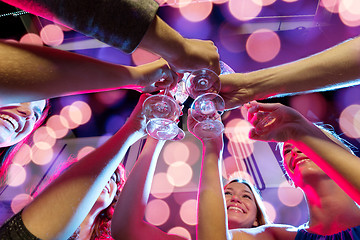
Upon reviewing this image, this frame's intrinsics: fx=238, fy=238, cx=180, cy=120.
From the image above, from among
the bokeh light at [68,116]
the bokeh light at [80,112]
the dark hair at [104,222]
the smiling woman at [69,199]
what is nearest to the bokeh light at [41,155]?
the bokeh light at [68,116]

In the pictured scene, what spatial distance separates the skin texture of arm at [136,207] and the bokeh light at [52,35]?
320 centimetres

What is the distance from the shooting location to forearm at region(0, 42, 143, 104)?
2.16ft

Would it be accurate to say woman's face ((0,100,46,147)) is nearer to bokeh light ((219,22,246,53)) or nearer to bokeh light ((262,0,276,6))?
bokeh light ((219,22,246,53))

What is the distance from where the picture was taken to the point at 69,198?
0.97 m

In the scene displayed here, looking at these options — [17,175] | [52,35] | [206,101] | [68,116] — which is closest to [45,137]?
[68,116]

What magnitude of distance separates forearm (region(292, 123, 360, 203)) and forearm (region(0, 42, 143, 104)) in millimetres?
989

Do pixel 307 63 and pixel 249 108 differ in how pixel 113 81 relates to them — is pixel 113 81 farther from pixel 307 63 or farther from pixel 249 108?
pixel 307 63

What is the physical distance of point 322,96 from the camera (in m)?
3.78

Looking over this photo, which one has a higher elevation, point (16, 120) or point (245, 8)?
point (245, 8)

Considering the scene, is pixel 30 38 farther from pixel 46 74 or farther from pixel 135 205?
pixel 46 74

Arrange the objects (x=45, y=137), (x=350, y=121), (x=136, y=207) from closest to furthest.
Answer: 1. (x=136, y=207)
2. (x=350, y=121)
3. (x=45, y=137)

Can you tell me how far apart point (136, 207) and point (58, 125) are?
16.1 feet

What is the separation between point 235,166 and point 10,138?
12.0 feet

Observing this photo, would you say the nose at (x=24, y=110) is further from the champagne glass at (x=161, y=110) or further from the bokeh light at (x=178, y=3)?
the bokeh light at (x=178, y=3)
